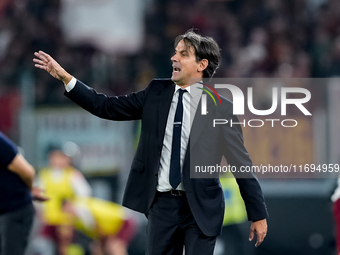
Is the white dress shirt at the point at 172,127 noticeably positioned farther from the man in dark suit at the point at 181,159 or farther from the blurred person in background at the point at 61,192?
the blurred person in background at the point at 61,192

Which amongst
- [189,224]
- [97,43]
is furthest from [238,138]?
[97,43]

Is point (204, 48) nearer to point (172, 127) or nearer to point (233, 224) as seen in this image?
point (172, 127)

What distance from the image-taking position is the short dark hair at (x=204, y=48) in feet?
11.4

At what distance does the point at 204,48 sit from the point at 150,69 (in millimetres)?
4913

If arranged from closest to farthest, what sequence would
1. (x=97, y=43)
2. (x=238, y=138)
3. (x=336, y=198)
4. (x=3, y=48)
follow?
(x=238, y=138)
(x=336, y=198)
(x=97, y=43)
(x=3, y=48)

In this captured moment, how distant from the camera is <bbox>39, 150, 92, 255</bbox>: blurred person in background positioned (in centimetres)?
671

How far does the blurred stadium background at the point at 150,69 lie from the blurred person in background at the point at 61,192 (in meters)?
0.13

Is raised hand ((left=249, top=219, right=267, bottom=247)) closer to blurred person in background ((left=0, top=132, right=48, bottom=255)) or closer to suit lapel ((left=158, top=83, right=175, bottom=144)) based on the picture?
suit lapel ((left=158, top=83, right=175, bottom=144))

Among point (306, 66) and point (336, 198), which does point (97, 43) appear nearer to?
point (306, 66)

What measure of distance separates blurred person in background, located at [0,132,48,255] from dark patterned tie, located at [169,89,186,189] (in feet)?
4.66

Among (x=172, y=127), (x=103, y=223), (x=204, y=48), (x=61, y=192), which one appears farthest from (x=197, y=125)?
(x=61, y=192)

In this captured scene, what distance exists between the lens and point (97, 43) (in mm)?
8594

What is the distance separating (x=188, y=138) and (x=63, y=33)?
21.6ft

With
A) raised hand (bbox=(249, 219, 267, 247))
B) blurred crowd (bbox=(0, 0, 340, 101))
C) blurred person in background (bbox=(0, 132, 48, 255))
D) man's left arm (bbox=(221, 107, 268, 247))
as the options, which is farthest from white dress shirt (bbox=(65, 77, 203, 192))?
blurred crowd (bbox=(0, 0, 340, 101))
